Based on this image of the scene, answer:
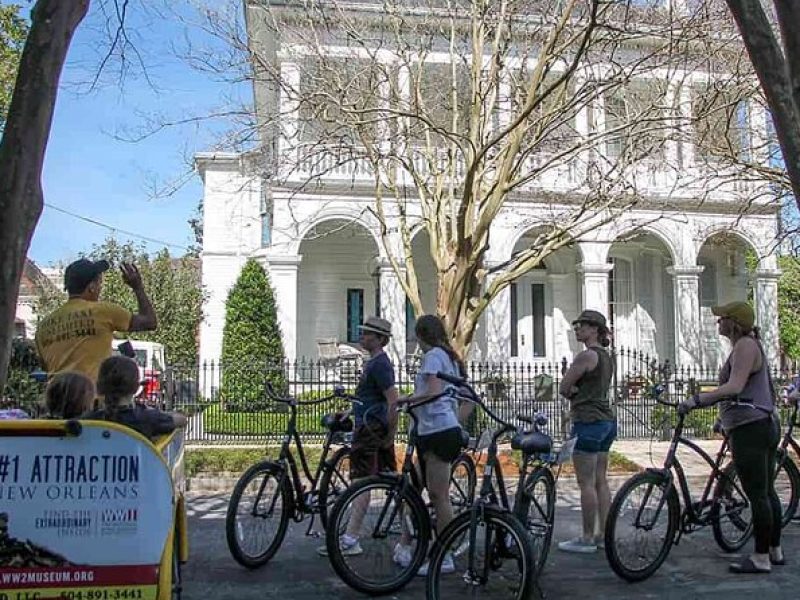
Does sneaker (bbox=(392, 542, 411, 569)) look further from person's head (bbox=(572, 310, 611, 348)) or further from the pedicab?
the pedicab

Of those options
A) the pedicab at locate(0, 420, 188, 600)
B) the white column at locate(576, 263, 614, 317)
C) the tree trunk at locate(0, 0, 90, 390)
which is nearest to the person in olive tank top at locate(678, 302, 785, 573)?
the pedicab at locate(0, 420, 188, 600)

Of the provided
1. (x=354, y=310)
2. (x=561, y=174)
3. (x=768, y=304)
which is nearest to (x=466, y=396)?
(x=561, y=174)

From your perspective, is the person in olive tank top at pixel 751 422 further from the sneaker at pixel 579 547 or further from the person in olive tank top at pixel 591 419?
the sneaker at pixel 579 547

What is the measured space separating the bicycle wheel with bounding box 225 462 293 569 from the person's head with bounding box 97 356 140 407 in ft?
6.07

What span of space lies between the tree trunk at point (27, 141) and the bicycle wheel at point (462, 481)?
342 cm

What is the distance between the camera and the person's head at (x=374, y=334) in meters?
6.62

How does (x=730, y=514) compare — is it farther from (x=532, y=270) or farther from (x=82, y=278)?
(x=532, y=270)

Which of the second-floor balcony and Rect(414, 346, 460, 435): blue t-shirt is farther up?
the second-floor balcony

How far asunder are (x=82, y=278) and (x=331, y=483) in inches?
102

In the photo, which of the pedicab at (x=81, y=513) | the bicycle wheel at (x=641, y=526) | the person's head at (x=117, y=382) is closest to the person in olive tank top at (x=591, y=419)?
the bicycle wheel at (x=641, y=526)

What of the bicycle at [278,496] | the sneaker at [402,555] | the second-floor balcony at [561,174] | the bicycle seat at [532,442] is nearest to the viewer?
the bicycle seat at [532,442]

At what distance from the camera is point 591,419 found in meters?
6.85

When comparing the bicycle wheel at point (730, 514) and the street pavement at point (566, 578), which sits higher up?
the bicycle wheel at point (730, 514)

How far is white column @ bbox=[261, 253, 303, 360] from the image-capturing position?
20.8 meters
